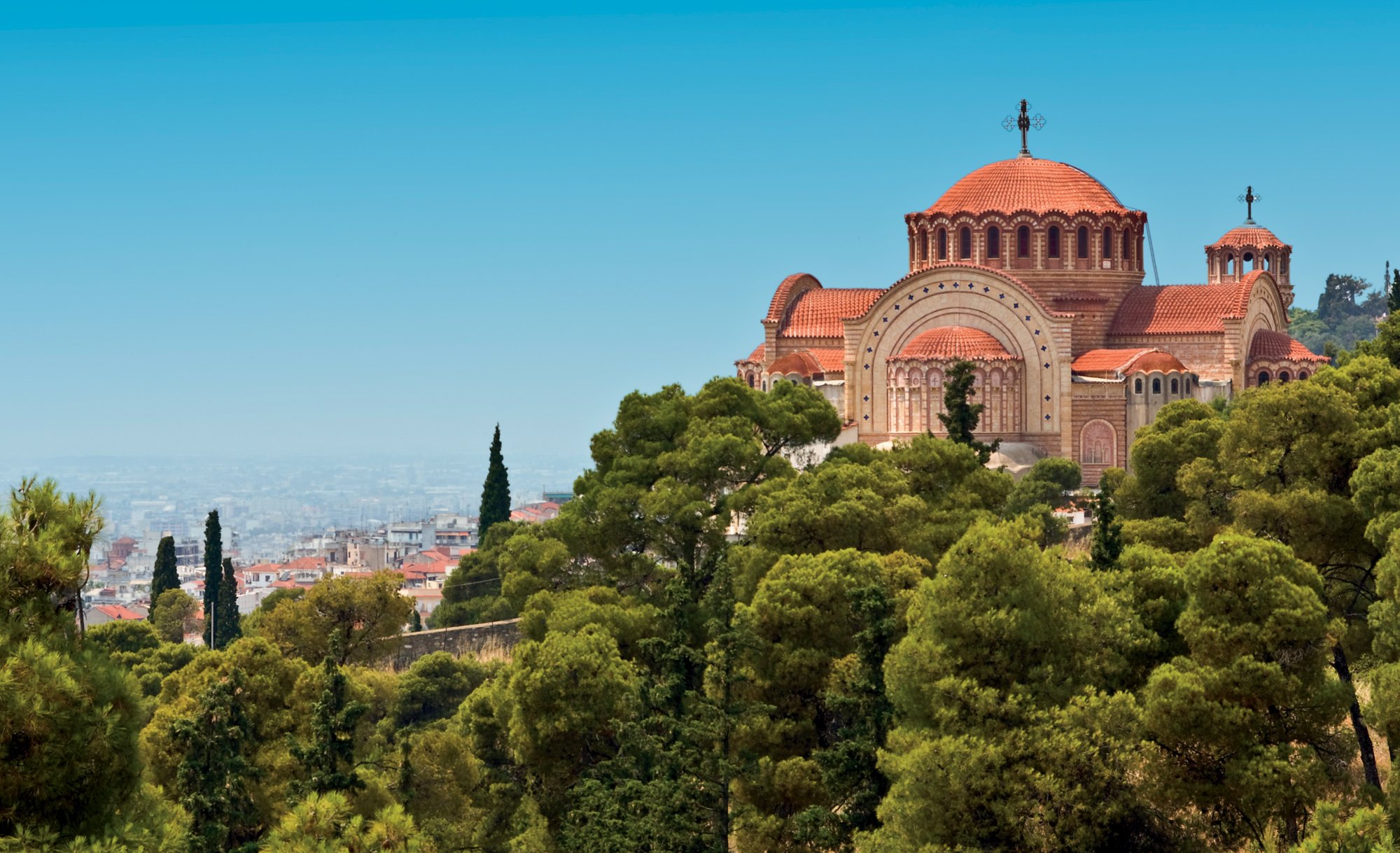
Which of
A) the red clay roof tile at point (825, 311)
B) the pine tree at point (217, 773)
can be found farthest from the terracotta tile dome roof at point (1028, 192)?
the pine tree at point (217, 773)

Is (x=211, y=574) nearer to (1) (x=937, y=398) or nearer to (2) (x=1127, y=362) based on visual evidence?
(1) (x=937, y=398)

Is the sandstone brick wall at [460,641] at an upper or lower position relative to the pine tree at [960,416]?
lower

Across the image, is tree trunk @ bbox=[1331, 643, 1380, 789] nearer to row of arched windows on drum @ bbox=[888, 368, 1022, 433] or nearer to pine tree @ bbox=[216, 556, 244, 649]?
row of arched windows on drum @ bbox=[888, 368, 1022, 433]

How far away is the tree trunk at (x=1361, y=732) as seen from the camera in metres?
27.9

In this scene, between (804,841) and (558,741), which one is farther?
(558,741)

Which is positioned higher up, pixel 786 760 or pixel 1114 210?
pixel 1114 210

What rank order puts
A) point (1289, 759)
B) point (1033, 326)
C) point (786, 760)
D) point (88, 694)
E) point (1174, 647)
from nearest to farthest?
1. point (88, 694)
2. point (1289, 759)
3. point (1174, 647)
4. point (786, 760)
5. point (1033, 326)

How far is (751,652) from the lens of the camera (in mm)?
31375

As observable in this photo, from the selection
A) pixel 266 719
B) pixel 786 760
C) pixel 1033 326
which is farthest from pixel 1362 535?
pixel 1033 326

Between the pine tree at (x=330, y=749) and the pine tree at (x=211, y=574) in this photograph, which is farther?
the pine tree at (x=211, y=574)

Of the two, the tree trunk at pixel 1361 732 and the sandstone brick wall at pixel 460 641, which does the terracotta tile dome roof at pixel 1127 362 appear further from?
the tree trunk at pixel 1361 732

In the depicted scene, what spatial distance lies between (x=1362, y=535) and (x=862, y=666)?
7478mm

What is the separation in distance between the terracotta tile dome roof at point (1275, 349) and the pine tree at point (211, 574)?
31.4 metres

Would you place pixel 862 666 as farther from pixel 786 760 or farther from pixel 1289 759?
pixel 1289 759
